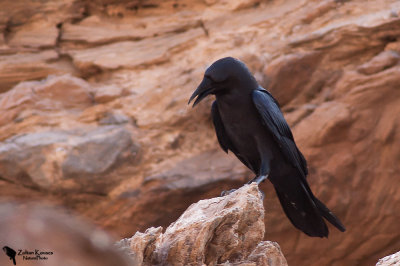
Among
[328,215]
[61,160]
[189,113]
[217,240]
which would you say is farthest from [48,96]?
[217,240]

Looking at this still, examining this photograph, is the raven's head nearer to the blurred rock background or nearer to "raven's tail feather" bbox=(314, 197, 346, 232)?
"raven's tail feather" bbox=(314, 197, 346, 232)

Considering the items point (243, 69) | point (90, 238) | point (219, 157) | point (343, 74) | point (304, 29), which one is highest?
point (90, 238)

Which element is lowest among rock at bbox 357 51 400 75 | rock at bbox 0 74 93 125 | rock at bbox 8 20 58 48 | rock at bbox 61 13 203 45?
rock at bbox 357 51 400 75

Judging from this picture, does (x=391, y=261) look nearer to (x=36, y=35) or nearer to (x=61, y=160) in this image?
(x=61, y=160)

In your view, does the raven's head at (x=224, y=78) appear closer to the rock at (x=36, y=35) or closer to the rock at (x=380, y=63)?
the rock at (x=380, y=63)

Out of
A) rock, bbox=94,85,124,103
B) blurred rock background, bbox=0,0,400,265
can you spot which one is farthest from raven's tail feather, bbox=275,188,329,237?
rock, bbox=94,85,124,103

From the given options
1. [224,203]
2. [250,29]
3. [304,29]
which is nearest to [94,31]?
[250,29]

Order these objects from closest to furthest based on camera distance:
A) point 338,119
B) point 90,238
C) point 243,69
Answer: point 90,238
point 243,69
point 338,119

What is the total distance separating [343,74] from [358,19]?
66cm

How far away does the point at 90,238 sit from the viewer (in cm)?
143

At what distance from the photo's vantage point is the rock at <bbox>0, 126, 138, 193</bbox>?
6141 millimetres

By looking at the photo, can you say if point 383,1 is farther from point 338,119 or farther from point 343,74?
point 338,119

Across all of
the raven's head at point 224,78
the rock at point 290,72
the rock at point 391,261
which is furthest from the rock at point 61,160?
the rock at point 391,261

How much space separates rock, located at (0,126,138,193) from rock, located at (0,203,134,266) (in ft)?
15.6
